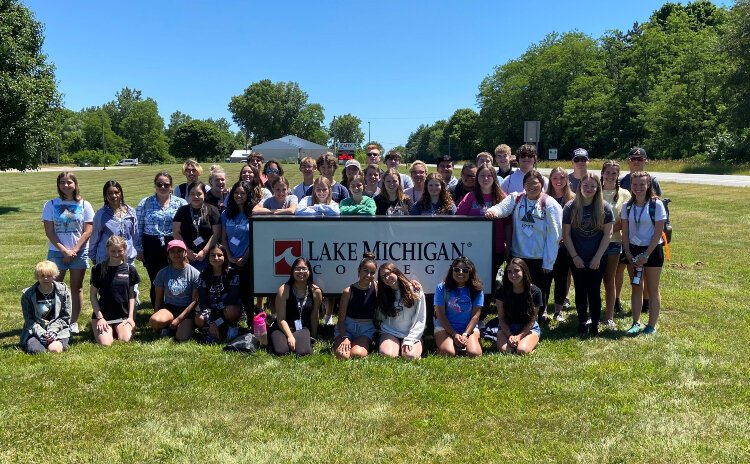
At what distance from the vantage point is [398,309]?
18.5 feet

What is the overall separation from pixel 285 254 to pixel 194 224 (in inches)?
42.5

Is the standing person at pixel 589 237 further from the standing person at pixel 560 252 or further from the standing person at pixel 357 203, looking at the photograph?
the standing person at pixel 357 203

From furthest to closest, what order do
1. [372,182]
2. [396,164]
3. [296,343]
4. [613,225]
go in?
[396,164]
[372,182]
[613,225]
[296,343]

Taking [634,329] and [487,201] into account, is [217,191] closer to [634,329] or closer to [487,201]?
[487,201]

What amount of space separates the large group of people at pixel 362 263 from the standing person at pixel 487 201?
12 mm

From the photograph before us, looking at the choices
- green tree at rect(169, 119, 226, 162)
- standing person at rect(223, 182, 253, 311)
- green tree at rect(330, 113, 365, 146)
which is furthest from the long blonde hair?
green tree at rect(330, 113, 365, 146)

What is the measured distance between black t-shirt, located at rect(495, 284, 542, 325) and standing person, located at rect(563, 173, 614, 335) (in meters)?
0.70

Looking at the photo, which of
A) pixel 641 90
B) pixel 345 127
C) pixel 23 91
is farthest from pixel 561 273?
pixel 345 127

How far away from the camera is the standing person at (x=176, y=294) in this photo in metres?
6.07

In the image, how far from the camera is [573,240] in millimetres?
6074

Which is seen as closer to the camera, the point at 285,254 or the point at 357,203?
the point at 285,254

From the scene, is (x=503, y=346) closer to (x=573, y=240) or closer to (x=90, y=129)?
(x=573, y=240)

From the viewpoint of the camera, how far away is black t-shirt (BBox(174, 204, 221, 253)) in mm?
6332

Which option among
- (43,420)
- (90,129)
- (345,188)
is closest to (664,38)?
(345,188)
